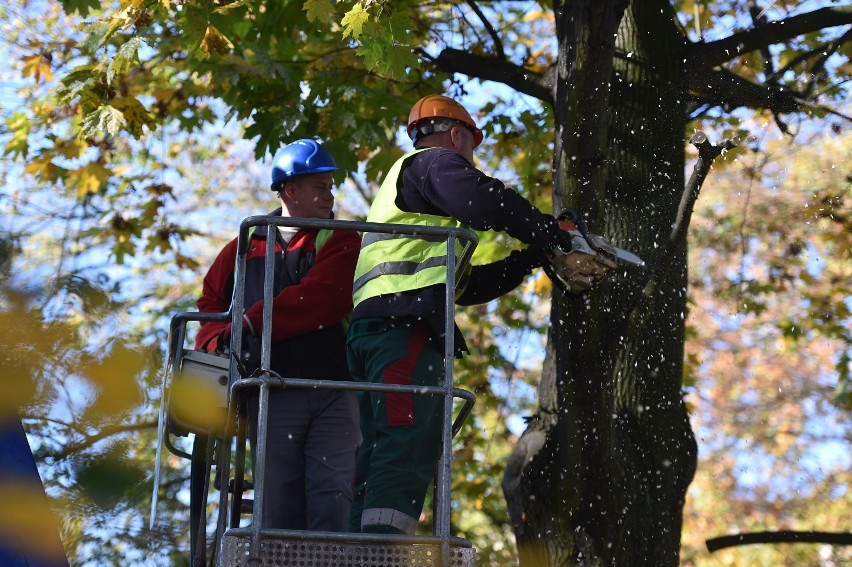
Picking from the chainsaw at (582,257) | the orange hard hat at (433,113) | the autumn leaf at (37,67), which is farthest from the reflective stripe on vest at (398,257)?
the autumn leaf at (37,67)

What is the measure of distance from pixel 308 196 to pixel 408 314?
111 centimetres

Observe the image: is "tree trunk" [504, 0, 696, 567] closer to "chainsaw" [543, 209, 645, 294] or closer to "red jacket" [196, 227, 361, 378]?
"chainsaw" [543, 209, 645, 294]

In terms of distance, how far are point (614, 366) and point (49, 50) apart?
5.71 metres

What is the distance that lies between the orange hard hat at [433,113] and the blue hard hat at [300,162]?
48 cm

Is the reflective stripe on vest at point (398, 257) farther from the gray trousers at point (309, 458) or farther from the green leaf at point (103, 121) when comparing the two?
the green leaf at point (103, 121)

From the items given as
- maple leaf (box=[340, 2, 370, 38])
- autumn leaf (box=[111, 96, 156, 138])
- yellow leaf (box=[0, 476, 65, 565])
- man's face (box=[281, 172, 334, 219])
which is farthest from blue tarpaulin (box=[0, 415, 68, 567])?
autumn leaf (box=[111, 96, 156, 138])

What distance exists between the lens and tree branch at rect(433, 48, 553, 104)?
20.0ft

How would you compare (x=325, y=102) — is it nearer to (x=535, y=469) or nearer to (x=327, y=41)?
(x=327, y=41)

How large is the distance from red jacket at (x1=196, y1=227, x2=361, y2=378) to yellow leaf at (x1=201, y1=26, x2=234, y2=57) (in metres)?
1.73

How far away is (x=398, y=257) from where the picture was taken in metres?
4.16

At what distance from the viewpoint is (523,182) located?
859 cm

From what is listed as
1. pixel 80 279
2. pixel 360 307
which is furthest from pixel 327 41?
pixel 80 279

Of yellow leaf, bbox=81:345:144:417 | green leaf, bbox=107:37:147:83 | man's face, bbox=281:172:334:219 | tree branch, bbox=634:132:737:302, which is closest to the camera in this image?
yellow leaf, bbox=81:345:144:417

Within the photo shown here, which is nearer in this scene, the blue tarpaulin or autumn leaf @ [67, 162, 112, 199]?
the blue tarpaulin
